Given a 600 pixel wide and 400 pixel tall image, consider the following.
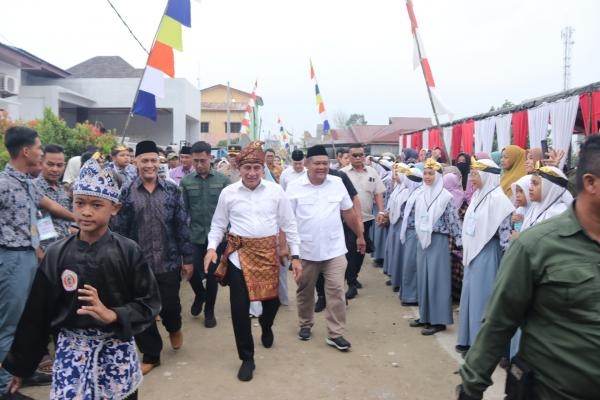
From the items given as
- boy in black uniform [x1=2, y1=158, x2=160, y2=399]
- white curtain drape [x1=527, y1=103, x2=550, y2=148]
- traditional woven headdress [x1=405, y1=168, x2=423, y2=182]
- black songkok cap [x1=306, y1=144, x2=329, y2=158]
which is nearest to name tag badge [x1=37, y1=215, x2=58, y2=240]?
boy in black uniform [x1=2, y1=158, x2=160, y2=399]

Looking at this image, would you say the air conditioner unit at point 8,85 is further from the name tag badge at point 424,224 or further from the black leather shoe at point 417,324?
the black leather shoe at point 417,324

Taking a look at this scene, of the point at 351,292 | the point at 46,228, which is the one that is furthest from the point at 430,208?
the point at 46,228

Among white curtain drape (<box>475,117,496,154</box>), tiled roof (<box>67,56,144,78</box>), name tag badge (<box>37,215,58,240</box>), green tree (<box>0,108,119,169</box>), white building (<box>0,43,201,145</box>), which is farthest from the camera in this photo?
tiled roof (<box>67,56,144,78</box>)

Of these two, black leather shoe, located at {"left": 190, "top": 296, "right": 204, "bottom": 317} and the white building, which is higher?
the white building

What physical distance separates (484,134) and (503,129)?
113 centimetres

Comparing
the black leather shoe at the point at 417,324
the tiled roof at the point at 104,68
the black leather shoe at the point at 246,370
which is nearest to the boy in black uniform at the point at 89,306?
the black leather shoe at the point at 246,370

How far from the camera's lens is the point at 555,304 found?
2053mm

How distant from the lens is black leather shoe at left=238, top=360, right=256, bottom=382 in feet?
15.1

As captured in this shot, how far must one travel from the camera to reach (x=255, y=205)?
4.88m

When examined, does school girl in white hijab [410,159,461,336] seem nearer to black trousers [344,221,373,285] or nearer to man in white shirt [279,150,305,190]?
black trousers [344,221,373,285]

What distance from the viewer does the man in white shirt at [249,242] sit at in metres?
4.74

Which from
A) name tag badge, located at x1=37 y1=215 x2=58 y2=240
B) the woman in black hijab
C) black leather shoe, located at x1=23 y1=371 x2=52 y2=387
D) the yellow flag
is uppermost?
the yellow flag

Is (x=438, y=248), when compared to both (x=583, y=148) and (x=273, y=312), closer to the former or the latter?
(x=273, y=312)

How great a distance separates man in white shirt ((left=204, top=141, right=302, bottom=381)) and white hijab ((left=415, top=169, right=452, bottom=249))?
5.42 feet
